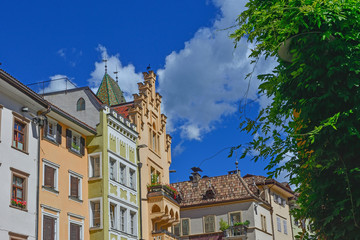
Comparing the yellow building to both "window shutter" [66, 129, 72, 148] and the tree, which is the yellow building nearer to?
"window shutter" [66, 129, 72, 148]

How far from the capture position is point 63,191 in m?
34.5

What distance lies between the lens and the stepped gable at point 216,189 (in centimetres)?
6178

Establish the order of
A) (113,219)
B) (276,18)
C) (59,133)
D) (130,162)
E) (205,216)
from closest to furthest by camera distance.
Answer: (276,18) < (59,133) < (113,219) < (130,162) < (205,216)

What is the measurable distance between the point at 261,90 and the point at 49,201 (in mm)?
22836

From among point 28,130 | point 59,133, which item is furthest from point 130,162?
point 28,130

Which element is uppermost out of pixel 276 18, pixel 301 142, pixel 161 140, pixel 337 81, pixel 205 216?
pixel 161 140

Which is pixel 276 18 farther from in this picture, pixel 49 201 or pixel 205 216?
pixel 205 216

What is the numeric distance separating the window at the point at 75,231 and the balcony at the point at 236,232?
85.3 feet

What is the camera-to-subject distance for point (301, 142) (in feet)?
38.6

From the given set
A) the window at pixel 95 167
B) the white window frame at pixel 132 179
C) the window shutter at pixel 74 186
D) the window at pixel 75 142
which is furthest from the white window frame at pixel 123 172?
the window shutter at pixel 74 186

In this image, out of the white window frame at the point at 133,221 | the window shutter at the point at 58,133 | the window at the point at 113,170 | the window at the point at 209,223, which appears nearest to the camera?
the window shutter at the point at 58,133

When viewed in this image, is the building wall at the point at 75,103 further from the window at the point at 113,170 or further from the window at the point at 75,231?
the window at the point at 75,231

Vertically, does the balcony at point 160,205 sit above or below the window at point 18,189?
above

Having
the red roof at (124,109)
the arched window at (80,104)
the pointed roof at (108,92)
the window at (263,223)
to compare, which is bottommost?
the window at (263,223)
